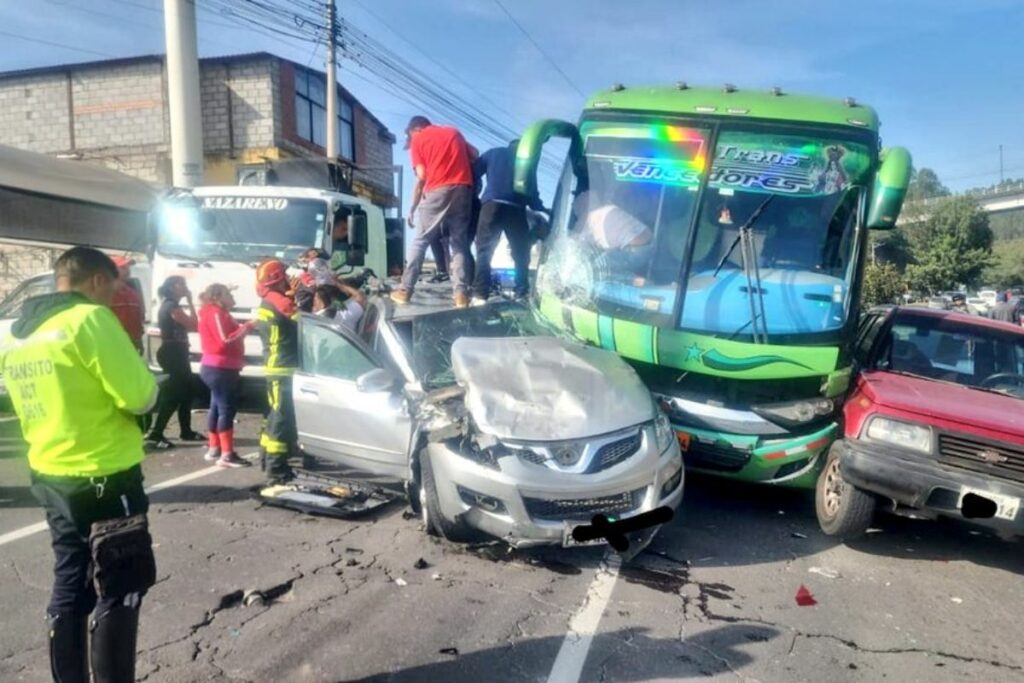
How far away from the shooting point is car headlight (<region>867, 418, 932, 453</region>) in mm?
5160

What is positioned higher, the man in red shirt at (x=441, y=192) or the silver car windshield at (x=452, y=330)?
the man in red shirt at (x=441, y=192)

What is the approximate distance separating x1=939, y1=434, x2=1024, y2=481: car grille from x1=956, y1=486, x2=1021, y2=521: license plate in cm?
16

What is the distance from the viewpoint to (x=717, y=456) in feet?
19.0

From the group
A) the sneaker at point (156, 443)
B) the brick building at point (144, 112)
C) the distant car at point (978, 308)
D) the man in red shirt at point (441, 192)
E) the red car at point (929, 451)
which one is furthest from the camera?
the brick building at point (144, 112)

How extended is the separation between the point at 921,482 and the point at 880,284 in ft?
65.0

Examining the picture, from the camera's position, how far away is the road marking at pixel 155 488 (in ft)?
17.7

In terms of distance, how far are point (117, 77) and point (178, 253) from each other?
1433cm

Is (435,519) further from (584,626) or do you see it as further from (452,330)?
(452,330)

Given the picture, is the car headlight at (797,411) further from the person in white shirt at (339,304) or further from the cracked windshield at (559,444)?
the person in white shirt at (339,304)

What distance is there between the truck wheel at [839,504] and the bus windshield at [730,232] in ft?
3.56

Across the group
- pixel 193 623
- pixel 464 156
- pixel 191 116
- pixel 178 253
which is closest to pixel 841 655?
pixel 193 623

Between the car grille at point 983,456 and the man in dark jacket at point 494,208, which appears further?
the man in dark jacket at point 494,208

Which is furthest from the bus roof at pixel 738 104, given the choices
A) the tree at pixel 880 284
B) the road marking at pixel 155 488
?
the tree at pixel 880 284

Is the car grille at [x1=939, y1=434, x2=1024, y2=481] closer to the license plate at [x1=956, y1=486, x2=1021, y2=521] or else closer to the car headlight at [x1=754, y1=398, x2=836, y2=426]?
the license plate at [x1=956, y1=486, x2=1021, y2=521]
